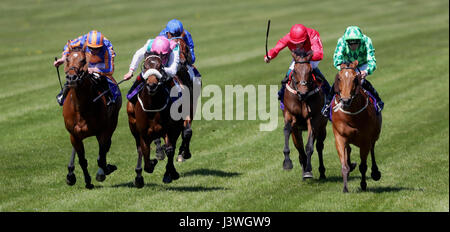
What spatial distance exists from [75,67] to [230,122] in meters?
11.1

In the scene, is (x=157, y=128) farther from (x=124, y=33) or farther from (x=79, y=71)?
(x=124, y=33)

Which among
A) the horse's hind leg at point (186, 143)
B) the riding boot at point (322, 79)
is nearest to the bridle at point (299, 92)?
the riding boot at point (322, 79)

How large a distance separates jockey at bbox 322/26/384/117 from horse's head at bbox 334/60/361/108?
2.96ft

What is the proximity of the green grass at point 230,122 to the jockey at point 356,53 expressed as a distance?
1.84 metres

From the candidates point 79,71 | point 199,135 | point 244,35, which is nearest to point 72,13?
point 244,35

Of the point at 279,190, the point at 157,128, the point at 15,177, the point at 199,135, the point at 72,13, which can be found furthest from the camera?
the point at 72,13

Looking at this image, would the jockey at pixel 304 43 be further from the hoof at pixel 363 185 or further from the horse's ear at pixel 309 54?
the hoof at pixel 363 185

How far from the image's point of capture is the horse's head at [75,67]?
40.8 ft

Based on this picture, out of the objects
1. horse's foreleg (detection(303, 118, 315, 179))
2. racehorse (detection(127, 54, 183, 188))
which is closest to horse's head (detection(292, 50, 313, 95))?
horse's foreleg (detection(303, 118, 315, 179))

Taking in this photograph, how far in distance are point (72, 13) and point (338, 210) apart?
38.2 m

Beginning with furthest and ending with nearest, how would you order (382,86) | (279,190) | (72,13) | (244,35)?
(72,13) → (244,35) → (382,86) → (279,190)

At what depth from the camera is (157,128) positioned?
43.8 ft

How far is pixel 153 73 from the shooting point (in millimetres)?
12586

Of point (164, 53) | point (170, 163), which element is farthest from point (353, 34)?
point (170, 163)
